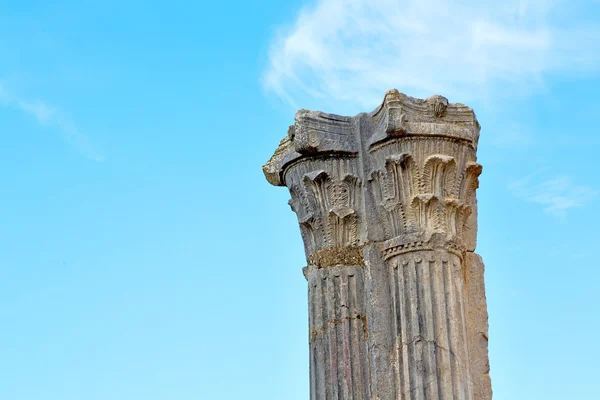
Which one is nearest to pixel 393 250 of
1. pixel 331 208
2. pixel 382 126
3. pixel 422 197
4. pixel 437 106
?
pixel 422 197

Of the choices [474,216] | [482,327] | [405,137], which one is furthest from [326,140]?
[482,327]

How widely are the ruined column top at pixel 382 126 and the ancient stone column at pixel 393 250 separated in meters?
0.01

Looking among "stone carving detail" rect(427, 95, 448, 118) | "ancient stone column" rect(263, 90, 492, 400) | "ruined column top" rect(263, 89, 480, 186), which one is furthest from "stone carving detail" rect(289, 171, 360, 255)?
"stone carving detail" rect(427, 95, 448, 118)

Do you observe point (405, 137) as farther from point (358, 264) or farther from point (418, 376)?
point (418, 376)

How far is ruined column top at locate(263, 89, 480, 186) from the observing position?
32.5 ft

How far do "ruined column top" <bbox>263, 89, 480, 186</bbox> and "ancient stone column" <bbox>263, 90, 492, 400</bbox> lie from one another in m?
0.01

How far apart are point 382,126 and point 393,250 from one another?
1315mm

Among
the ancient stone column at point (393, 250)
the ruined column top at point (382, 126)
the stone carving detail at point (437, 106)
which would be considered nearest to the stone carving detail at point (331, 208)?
the ancient stone column at point (393, 250)

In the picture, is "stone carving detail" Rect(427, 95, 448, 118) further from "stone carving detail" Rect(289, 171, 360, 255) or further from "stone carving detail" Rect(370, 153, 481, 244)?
"stone carving detail" Rect(289, 171, 360, 255)

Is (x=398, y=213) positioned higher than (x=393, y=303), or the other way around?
(x=398, y=213)

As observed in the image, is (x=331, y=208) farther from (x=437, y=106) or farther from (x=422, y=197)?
(x=437, y=106)

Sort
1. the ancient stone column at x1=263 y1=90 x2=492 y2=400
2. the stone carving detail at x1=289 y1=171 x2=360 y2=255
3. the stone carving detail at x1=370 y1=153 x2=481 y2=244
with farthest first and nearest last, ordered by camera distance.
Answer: the stone carving detail at x1=289 y1=171 x2=360 y2=255, the stone carving detail at x1=370 y1=153 x2=481 y2=244, the ancient stone column at x1=263 y1=90 x2=492 y2=400

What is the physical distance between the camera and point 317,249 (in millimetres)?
10461

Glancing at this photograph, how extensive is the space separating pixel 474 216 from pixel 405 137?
4.17 ft
